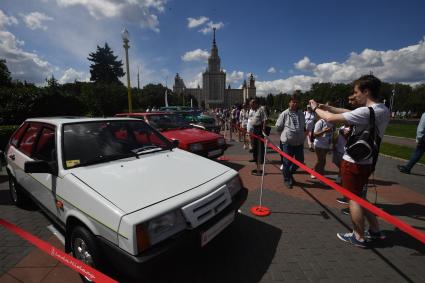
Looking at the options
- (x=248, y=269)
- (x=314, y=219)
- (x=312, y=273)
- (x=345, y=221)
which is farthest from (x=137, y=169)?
(x=345, y=221)

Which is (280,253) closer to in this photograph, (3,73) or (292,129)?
(292,129)

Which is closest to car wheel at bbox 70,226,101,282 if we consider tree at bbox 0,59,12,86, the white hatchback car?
the white hatchback car

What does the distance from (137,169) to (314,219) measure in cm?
294

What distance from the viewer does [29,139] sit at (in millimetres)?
3648

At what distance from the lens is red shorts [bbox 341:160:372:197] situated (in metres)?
2.88

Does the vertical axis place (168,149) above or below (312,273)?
above

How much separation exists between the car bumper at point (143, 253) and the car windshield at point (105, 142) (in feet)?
3.50

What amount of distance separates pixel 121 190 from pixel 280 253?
2.07 metres

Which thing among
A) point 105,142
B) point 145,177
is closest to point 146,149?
point 105,142

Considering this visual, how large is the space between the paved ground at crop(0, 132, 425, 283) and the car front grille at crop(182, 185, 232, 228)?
11.4 inches

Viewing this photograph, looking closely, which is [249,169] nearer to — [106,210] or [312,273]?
[312,273]

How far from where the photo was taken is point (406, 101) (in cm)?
7000

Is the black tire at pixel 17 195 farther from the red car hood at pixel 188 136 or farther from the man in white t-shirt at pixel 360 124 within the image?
the man in white t-shirt at pixel 360 124

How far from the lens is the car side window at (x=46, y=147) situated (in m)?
3.00
